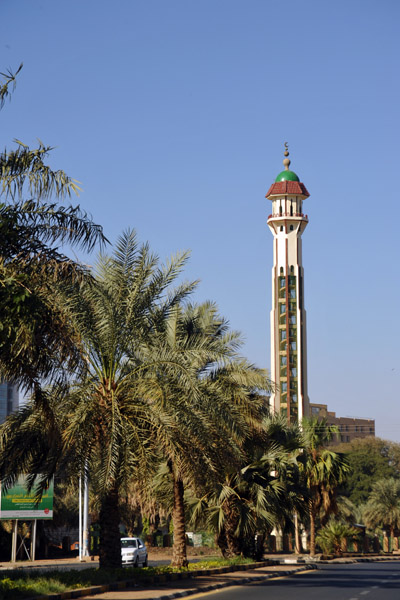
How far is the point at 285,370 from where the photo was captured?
97000 millimetres

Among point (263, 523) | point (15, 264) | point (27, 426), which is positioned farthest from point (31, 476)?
point (263, 523)

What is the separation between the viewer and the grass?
54.1 feet

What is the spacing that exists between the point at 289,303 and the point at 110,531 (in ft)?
254

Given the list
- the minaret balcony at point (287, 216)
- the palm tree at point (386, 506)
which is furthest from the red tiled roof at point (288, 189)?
the palm tree at point (386, 506)

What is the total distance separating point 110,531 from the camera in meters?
22.3

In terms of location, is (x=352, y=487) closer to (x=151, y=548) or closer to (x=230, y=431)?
(x=151, y=548)

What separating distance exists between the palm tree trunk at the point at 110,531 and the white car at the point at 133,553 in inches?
475

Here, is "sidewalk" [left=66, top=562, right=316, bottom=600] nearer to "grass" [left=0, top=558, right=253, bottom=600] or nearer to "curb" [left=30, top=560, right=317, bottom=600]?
"curb" [left=30, top=560, right=317, bottom=600]

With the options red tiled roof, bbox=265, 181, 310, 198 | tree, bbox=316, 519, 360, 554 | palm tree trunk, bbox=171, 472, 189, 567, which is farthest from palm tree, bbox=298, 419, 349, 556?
red tiled roof, bbox=265, 181, 310, 198

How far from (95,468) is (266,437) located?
11577mm

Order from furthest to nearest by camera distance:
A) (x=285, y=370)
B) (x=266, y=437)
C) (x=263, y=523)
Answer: (x=285, y=370), (x=266, y=437), (x=263, y=523)

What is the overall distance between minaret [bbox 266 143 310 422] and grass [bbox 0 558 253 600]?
7170cm

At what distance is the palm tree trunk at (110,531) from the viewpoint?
22.1 m

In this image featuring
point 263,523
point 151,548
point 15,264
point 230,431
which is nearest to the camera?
point 15,264
